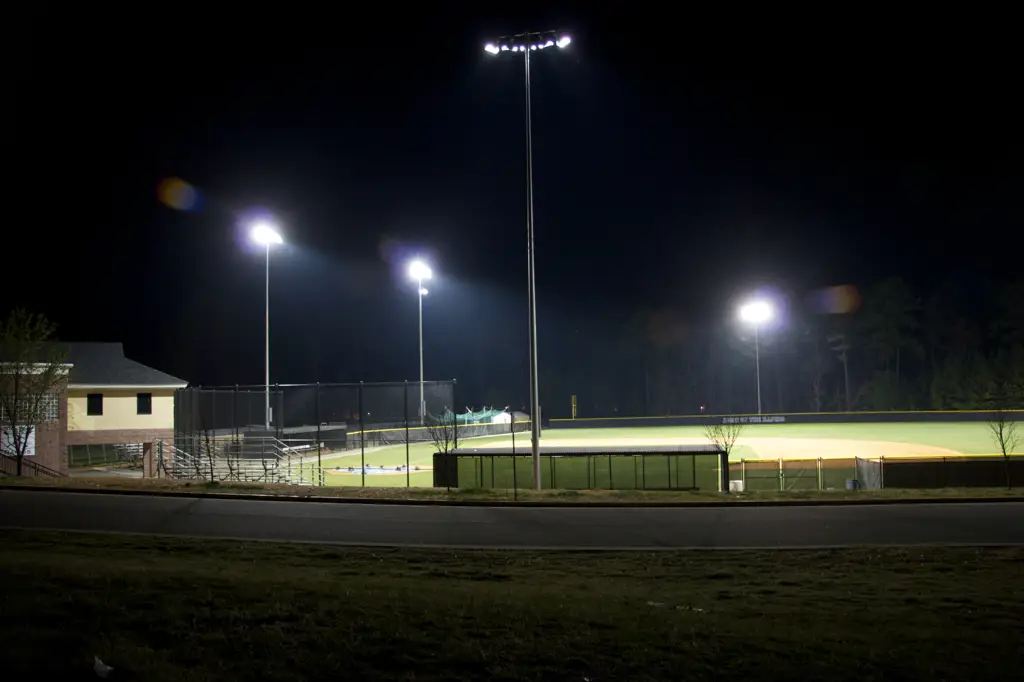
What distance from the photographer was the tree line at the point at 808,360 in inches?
3465

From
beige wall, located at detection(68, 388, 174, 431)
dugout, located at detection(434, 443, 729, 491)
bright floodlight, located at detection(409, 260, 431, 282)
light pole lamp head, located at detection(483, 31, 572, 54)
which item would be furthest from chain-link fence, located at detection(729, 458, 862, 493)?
beige wall, located at detection(68, 388, 174, 431)

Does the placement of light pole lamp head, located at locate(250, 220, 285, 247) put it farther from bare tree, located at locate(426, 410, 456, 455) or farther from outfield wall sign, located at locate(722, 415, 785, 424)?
outfield wall sign, located at locate(722, 415, 785, 424)

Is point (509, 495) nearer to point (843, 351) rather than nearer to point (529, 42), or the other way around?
point (529, 42)

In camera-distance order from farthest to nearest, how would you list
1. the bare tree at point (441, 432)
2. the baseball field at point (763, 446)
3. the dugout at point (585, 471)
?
the baseball field at point (763, 446) → the dugout at point (585, 471) → the bare tree at point (441, 432)

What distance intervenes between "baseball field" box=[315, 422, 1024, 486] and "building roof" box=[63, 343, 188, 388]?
9.23 meters

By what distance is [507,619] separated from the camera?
7.43 meters

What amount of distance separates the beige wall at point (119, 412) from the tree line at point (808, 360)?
203 feet

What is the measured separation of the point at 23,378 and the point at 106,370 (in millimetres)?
9604

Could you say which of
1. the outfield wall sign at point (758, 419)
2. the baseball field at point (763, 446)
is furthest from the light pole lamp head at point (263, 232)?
the outfield wall sign at point (758, 419)

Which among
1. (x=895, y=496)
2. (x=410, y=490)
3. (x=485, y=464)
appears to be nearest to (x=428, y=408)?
(x=485, y=464)

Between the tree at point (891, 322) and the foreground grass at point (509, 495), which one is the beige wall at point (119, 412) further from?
the tree at point (891, 322)

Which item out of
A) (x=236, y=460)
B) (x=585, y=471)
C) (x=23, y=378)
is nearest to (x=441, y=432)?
(x=585, y=471)

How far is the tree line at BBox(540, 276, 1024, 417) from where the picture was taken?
88.0m

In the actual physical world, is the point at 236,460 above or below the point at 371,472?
above
